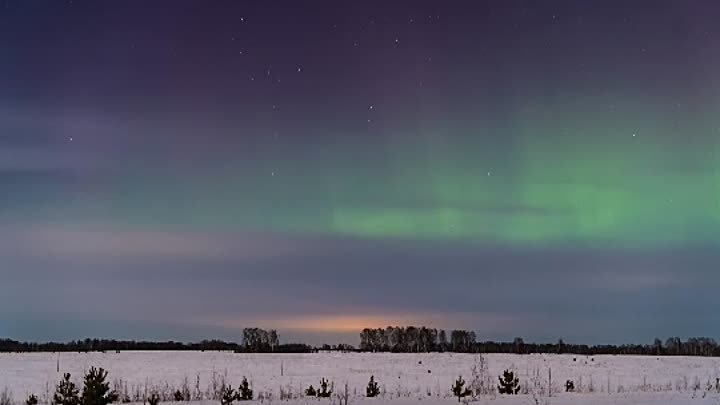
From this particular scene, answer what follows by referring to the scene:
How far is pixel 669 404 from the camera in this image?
51.1 ft

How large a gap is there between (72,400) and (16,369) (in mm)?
33510

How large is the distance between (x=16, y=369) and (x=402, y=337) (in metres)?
116

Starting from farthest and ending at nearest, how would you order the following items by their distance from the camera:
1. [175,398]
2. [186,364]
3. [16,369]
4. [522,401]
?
[186,364] → [16,369] → [175,398] → [522,401]

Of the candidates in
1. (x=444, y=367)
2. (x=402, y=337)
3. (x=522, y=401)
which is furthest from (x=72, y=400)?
(x=402, y=337)

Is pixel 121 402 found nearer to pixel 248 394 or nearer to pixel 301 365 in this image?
pixel 248 394

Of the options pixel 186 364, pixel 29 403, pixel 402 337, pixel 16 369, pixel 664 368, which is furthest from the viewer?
pixel 402 337

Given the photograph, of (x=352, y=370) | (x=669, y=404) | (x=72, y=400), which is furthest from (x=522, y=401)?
(x=352, y=370)

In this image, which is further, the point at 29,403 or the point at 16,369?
the point at 16,369

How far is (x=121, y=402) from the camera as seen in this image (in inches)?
837

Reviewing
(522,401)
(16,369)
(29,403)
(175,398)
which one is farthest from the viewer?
(16,369)

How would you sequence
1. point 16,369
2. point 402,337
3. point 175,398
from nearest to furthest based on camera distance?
point 175,398, point 16,369, point 402,337

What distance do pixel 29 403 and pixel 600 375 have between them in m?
31.1

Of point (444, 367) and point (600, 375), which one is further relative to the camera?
point (444, 367)

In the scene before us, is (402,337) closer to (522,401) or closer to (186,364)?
(186,364)
